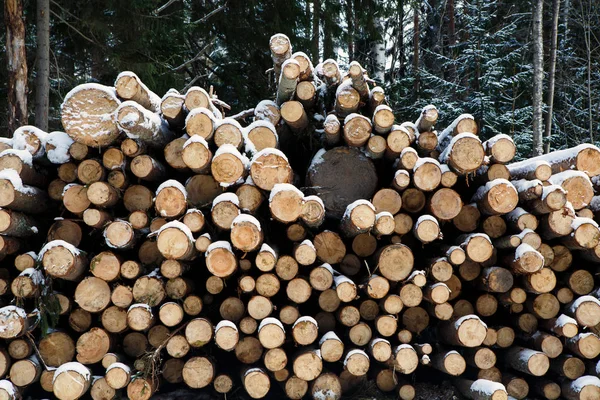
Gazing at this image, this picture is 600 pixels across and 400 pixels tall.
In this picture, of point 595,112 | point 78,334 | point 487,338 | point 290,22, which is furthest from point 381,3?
point 78,334

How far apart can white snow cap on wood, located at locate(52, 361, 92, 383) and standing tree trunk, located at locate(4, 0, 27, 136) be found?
5.39 meters

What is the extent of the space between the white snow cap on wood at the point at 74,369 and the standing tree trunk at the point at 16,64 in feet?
17.7

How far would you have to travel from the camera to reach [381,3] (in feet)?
31.6

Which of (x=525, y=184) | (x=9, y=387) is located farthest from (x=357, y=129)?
(x=9, y=387)

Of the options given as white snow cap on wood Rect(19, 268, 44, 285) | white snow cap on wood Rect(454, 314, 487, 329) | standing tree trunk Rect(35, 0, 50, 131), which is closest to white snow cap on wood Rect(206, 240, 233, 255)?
white snow cap on wood Rect(19, 268, 44, 285)

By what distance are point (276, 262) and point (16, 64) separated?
6.12m

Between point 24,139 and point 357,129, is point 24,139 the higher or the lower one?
the higher one

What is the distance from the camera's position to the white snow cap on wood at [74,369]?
2744mm

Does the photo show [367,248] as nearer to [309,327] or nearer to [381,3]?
[309,327]

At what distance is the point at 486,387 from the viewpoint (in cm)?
292

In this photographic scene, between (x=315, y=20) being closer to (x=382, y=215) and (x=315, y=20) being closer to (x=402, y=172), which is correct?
(x=402, y=172)

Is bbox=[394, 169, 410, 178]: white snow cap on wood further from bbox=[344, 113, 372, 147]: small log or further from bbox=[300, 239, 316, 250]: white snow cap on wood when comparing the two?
bbox=[300, 239, 316, 250]: white snow cap on wood

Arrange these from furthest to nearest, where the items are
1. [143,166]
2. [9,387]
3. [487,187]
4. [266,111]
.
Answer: [266,111], [487,187], [143,166], [9,387]

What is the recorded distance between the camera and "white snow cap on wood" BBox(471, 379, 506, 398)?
2.85 meters
